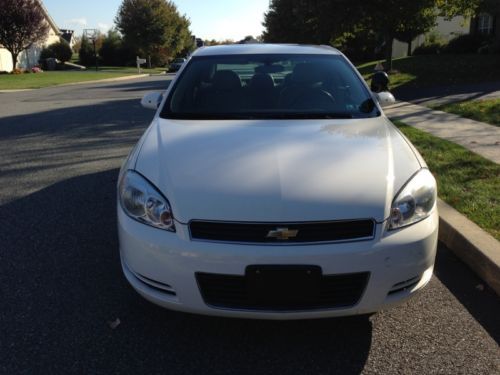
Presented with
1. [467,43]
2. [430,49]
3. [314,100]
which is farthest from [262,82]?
[430,49]

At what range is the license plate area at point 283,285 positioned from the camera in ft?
7.83

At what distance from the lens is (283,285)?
94.9 inches

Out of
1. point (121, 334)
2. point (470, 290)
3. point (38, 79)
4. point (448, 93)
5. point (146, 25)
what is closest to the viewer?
point (121, 334)

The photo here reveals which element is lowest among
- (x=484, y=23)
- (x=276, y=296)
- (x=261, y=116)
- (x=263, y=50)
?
(x=276, y=296)

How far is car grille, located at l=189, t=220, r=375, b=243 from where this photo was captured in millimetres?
2436

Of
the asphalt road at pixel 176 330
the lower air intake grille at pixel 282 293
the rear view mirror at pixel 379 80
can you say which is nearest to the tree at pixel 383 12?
the rear view mirror at pixel 379 80

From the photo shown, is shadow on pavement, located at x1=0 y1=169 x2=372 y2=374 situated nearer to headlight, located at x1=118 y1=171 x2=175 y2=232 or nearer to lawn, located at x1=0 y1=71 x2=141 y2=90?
headlight, located at x1=118 y1=171 x2=175 y2=232

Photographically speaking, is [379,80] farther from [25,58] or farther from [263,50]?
[25,58]

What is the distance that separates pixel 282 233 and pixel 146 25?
6471cm

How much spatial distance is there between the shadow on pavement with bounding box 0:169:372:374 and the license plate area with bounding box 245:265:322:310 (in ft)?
1.12

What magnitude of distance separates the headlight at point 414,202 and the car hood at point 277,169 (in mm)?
45

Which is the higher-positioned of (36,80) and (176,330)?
(36,80)

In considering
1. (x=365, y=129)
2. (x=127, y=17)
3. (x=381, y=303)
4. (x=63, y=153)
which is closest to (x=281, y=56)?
(x=365, y=129)

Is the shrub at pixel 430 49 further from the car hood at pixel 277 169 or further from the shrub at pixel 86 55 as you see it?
the shrub at pixel 86 55
